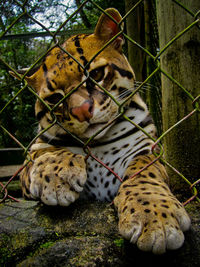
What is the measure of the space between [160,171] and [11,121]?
6617mm

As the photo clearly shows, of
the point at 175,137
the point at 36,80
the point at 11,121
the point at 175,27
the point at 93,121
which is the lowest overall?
the point at 11,121

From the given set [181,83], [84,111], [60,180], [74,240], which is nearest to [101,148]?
[84,111]

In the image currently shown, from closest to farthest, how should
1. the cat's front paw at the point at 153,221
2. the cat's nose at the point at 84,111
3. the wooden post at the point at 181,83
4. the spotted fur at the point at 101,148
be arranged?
the cat's front paw at the point at 153,221 < the spotted fur at the point at 101,148 < the cat's nose at the point at 84,111 < the wooden post at the point at 181,83

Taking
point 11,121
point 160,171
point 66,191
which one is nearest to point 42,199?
point 66,191

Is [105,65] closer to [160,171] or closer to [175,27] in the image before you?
[175,27]

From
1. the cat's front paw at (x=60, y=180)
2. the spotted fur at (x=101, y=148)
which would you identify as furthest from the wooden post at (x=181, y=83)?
the cat's front paw at (x=60, y=180)

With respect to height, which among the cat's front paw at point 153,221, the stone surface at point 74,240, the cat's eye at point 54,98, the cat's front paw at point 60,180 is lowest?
the stone surface at point 74,240

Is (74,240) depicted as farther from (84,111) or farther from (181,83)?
(181,83)

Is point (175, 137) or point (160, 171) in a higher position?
point (175, 137)

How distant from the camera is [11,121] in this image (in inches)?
296

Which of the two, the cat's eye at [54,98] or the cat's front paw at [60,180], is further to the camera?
the cat's eye at [54,98]

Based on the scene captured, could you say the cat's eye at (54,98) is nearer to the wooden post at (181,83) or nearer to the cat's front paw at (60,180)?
the cat's front paw at (60,180)

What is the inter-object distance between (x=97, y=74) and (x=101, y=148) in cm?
49

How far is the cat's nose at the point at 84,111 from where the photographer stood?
4.89ft
